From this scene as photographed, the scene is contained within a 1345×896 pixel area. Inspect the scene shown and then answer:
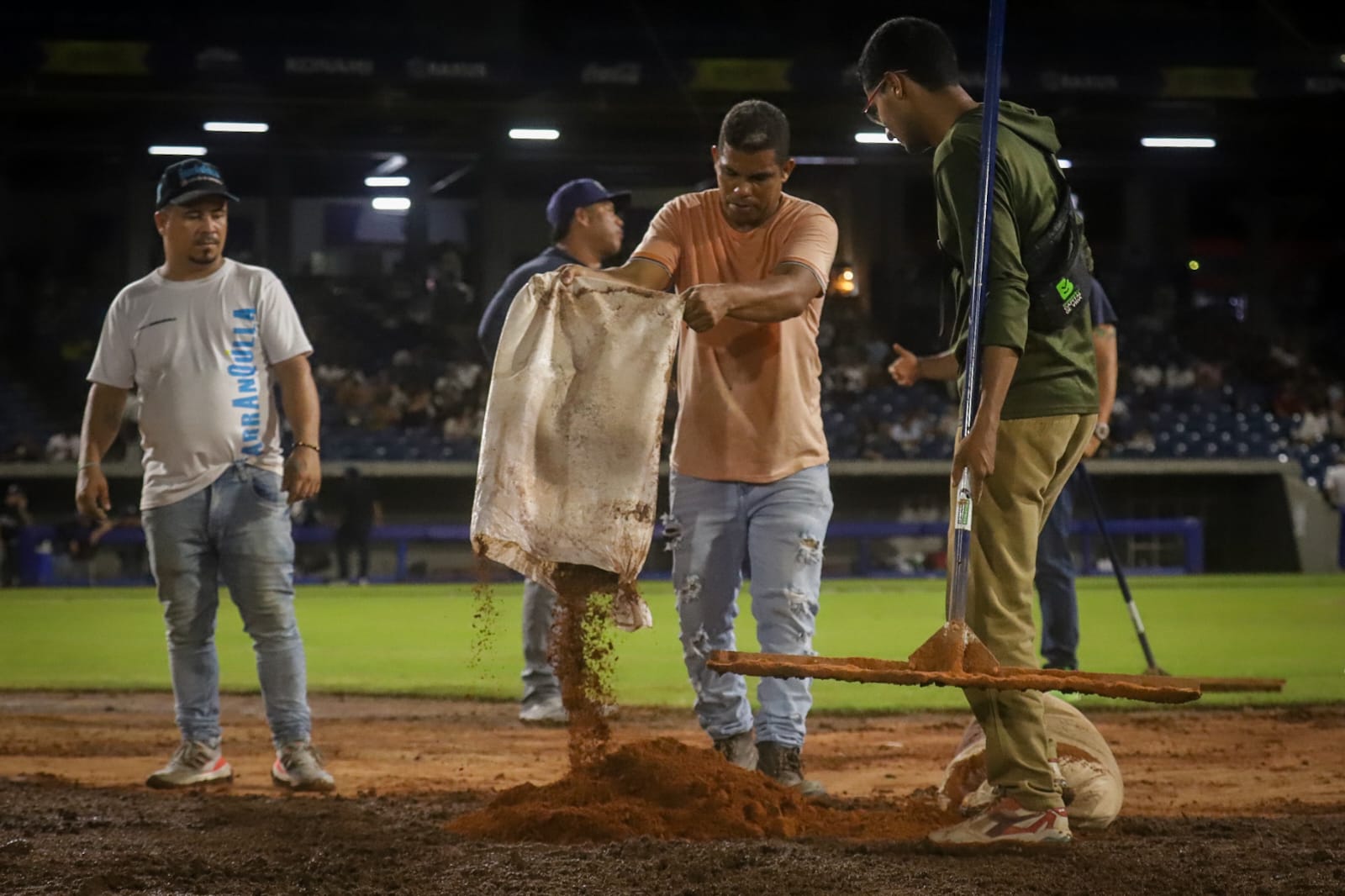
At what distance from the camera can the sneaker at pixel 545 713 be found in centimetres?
830

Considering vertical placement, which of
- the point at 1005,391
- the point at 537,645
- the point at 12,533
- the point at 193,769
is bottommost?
the point at 12,533

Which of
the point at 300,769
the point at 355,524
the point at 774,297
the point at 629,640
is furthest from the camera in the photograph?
the point at 355,524

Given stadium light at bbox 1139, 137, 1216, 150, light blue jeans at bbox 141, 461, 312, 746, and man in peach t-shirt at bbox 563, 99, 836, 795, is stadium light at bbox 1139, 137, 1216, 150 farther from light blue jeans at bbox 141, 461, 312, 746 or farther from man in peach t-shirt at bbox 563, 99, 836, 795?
light blue jeans at bbox 141, 461, 312, 746

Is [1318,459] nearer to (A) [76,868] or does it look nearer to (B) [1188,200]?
(B) [1188,200]

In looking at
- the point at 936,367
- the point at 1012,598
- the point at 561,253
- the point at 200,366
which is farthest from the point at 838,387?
the point at 1012,598

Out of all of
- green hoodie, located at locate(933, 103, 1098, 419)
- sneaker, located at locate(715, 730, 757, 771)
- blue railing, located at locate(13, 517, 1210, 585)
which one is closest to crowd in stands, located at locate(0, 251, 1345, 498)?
blue railing, located at locate(13, 517, 1210, 585)

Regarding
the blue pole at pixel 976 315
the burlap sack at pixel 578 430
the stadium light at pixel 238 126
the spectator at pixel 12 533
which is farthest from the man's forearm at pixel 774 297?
the stadium light at pixel 238 126

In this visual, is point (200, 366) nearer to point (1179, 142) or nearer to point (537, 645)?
point (537, 645)

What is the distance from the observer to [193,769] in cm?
630

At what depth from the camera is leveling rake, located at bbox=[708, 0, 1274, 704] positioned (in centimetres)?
429

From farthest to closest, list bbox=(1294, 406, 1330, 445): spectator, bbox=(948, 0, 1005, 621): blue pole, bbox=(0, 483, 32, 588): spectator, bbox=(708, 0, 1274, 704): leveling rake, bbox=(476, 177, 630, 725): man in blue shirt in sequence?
bbox=(1294, 406, 1330, 445): spectator
bbox=(0, 483, 32, 588): spectator
bbox=(476, 177, 630, 725): man in blue shirt
bbox=(948, 0, 1005, 621): blue pole
bbox=(708, 0, 1274, 704): leveling rake

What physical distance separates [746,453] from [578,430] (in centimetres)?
87

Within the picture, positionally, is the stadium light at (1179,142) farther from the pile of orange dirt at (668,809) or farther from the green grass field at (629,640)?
the pile of orange dirt at (668,809)

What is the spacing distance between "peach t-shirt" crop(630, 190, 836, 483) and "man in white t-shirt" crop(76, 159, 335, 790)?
1.66 metres
